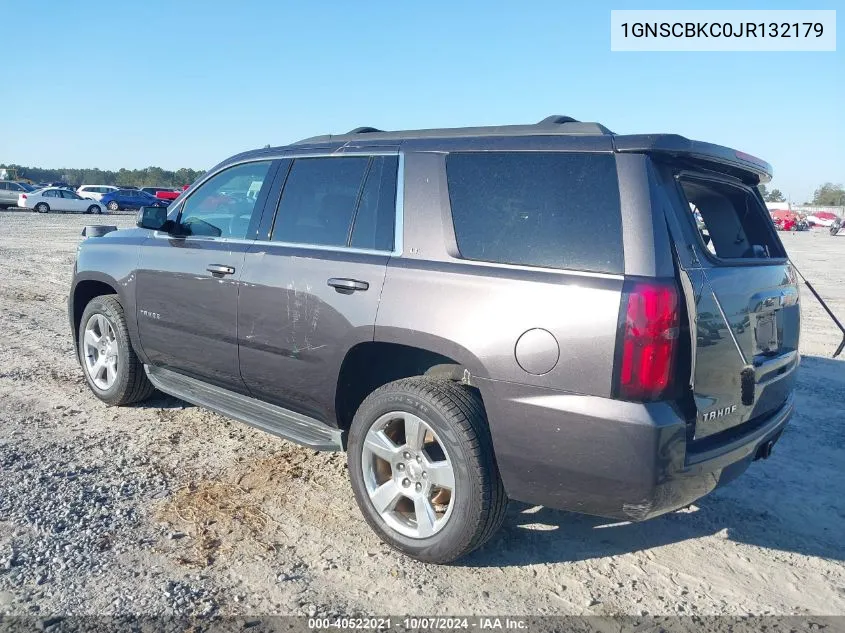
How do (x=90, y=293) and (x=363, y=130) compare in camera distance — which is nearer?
(x=363, y=130)

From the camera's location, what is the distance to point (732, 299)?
2986mm

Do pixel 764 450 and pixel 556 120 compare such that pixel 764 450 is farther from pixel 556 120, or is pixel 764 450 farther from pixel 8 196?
pixel 8 196

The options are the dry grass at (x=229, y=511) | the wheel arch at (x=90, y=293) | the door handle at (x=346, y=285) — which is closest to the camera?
the dry grass at (x=229, y=511)

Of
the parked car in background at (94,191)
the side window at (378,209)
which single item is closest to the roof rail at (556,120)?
the side window at (378,209)

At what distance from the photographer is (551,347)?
109 inches

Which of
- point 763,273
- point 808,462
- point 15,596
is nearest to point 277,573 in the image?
point 15,596

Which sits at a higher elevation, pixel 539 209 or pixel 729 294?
pixel 539 209

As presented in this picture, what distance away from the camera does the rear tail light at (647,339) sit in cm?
264

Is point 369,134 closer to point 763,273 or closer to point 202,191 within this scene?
point 202,191

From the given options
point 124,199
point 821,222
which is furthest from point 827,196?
point 124,199

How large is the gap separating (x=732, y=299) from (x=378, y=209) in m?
1.73

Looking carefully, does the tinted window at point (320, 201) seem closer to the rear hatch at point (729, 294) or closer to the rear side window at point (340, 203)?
the rear side window at point (340, 203)

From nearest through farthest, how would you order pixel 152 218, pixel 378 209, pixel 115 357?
1. pixel 378 209
2. pixel 152 218
3. pixel 115 357

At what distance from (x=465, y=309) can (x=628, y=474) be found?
0.94 meters
